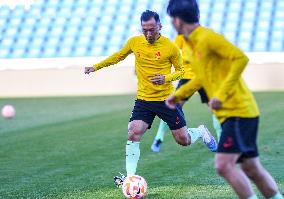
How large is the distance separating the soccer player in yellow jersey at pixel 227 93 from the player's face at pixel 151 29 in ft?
7.03

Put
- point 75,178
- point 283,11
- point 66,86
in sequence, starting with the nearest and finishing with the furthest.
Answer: point 75,178 → point 66,86 → point 283,11

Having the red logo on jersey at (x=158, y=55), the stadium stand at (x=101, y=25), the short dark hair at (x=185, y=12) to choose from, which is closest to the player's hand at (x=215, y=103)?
the short dark hair at (x=185, y=12)

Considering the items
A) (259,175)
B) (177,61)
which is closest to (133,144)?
(177,61)

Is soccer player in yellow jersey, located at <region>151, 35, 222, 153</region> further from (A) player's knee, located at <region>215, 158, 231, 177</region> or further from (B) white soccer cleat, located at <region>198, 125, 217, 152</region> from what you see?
(A) player's knee, located at <region>215, 158, 231, 177</region>

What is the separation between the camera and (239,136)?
5.60 meters

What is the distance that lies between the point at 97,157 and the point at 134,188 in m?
3.61

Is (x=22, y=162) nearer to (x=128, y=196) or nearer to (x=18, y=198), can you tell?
(x=18, y=198)

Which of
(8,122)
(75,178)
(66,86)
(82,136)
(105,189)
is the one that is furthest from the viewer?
(66,86)

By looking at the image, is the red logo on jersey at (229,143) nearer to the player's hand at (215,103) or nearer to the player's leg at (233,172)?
the player's leg at (233,172)

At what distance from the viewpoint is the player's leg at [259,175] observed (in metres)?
5.79

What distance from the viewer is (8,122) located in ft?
56.9

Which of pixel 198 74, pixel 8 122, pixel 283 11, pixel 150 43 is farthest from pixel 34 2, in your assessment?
pixel 198 74

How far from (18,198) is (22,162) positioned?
2.99 meters

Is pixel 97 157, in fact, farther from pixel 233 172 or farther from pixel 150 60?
pixel 233 172
